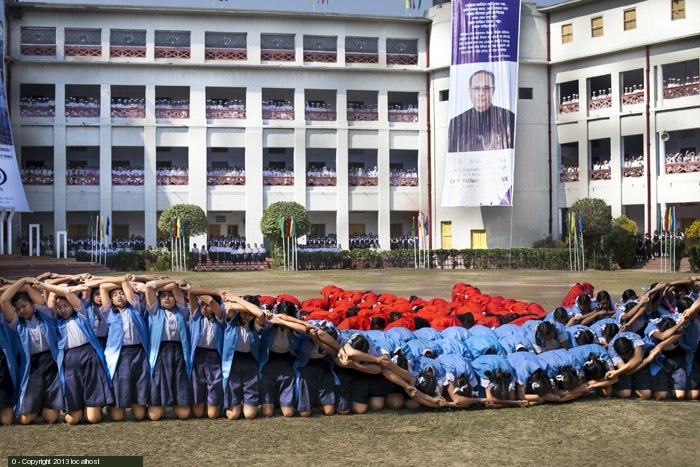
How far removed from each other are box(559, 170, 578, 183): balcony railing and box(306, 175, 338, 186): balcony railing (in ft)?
36.8

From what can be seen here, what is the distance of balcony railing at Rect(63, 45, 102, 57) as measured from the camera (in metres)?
38.5

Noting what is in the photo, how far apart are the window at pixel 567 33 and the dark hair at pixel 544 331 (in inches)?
1319

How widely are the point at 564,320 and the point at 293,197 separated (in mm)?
32241

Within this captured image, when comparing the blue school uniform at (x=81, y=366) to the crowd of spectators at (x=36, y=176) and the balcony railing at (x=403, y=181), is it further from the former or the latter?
the balcony railing at (x=403, y=181)

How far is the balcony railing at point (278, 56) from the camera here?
132 feet

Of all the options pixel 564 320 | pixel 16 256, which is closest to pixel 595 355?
pixel 564 320

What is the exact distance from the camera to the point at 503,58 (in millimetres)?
37281

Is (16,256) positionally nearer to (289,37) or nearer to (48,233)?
(48,233)

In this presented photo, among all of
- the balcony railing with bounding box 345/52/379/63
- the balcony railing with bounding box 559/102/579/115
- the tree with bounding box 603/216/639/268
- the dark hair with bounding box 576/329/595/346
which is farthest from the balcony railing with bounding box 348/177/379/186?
the dark hair with bounding box 576/329/595/346

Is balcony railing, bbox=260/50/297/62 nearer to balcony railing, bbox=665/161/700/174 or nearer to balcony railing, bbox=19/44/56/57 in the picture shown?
balcony railing, bbox=19/44/56/57

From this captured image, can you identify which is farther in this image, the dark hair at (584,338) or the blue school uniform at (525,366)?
the dark hair at (584,338)

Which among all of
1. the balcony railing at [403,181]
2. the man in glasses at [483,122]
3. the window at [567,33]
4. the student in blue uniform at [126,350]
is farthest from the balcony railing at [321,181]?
the student in blue uniform at [126,350]

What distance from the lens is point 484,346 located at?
8.00m

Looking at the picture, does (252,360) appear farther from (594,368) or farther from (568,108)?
(568,108)
